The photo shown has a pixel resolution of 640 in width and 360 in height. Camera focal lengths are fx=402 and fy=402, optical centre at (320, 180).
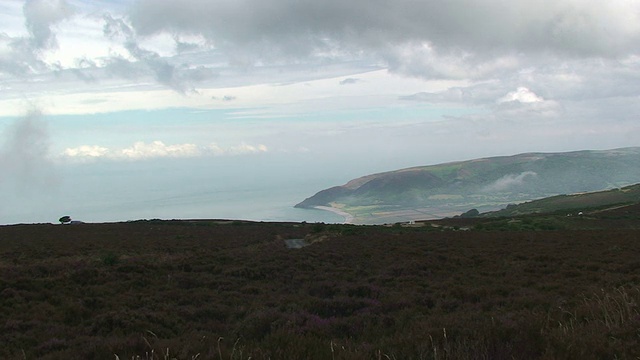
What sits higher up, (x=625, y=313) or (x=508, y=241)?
(x=625, y=313)

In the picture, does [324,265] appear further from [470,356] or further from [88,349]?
[470,356]

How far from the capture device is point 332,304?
31.4 feet

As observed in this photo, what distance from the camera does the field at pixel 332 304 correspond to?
5055 mm

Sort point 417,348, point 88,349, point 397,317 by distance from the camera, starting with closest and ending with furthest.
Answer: point 417,348 → point 88,349 → point 397,317

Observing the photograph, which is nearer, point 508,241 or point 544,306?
point 544,306

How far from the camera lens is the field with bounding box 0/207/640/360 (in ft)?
16.6

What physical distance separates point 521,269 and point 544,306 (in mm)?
7140

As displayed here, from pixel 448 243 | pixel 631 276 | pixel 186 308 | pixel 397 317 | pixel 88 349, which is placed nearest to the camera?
pixel 88 349

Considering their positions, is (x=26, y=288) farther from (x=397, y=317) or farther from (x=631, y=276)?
(x=631, y=276)

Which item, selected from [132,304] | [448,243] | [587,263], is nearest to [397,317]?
[132,304]

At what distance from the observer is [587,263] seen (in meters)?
15.4

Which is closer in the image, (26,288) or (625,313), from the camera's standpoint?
(625,313)

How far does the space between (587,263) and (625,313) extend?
11002mm

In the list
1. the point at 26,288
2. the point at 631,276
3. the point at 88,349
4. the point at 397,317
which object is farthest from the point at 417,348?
the point at 26,288
